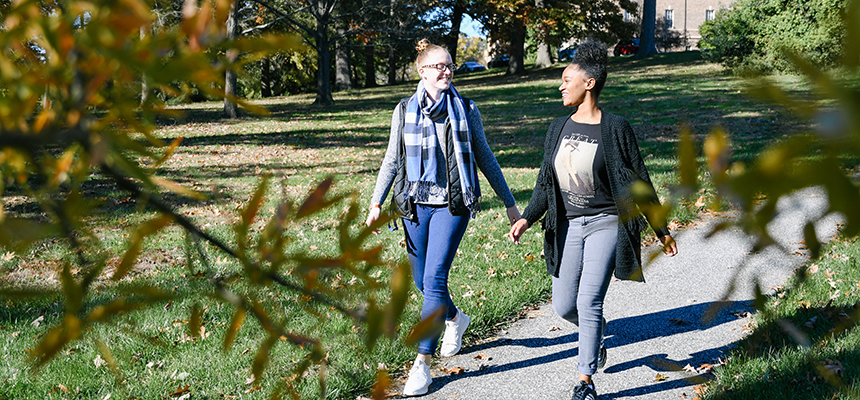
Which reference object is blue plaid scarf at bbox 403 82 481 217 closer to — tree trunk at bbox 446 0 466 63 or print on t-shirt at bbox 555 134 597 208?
print on t-shirt at bbox 555 134 597 208

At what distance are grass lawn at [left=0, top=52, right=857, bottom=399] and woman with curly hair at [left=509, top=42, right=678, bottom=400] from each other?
0.65 metres

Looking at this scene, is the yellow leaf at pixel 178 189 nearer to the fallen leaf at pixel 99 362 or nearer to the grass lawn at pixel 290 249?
the grass lawn at pixel 290 249

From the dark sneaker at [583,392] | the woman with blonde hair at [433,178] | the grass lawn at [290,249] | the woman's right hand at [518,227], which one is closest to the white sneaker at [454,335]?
the grass lawn at [290,249]

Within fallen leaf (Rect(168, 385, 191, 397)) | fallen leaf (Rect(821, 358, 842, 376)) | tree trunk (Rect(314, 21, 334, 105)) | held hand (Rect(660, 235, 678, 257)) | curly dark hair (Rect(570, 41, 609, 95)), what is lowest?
fallen leaf (Rect(168, 385, 191, 397))

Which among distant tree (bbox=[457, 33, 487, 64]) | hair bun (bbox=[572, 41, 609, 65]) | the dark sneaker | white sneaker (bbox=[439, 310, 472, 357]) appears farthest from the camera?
distant tree (bbox=[457, 33, 487, 64])

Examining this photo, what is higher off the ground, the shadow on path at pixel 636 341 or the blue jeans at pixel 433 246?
the blue jeans at pixel 433 246

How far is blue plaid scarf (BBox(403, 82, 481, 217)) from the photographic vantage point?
3.71 meters

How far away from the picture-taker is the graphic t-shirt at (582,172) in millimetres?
3496

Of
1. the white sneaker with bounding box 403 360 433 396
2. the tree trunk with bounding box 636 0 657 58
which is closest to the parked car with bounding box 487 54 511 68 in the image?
the tree trunk with bounding box 636 0 657 58

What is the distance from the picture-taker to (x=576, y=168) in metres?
Answer: 3.57

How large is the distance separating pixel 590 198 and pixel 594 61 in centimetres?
79

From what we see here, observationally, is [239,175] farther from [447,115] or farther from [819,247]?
[819,247]

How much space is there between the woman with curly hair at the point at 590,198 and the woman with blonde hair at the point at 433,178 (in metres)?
0.55

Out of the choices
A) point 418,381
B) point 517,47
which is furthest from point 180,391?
point 517,47
